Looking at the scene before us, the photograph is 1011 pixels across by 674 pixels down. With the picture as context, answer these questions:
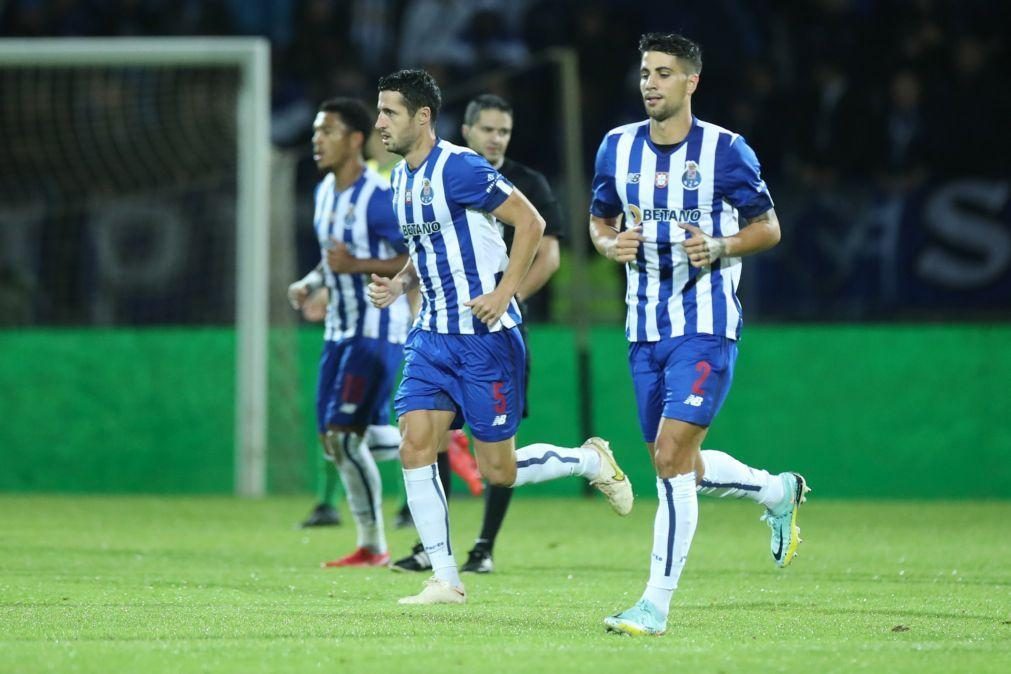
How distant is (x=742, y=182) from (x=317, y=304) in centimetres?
410

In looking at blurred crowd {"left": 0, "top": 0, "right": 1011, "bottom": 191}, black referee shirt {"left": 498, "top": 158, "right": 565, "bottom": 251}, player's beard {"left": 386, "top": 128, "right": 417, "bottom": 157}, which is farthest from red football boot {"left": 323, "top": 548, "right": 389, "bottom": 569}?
blurred crowd {"left": 0, "top": 0, "right": 1011, "bottom": 191}

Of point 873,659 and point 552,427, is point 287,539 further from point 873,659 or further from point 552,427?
point 873,659

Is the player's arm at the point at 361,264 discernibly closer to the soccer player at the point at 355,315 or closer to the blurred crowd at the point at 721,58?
the soccer player at the point at 355,315

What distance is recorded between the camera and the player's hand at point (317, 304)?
9.98m

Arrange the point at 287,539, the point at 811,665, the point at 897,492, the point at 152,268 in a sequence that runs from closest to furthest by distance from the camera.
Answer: the point at 811,665 < the point at 287,539 < the point at 897,492 < the point at 152,268

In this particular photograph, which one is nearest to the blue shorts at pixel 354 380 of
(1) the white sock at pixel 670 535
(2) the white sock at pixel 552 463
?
(2) the white sock at pixel 552 463

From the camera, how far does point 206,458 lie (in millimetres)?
14898

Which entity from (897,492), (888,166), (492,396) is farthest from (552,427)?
(492,396)

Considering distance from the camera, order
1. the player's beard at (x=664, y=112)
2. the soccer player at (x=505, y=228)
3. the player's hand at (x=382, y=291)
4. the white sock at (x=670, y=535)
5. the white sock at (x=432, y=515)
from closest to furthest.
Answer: the white sock at (x=670, y=535) → the player's beard at (x=664, y=112) → the white sock at (x=432, y=515) → the player's hand at (x=382, y=291) → the soccer player at (x=505, y=228)

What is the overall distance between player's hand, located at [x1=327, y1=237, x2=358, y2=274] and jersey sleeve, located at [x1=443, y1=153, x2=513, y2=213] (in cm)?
197

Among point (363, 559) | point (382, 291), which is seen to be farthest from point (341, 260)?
point (382, 291)

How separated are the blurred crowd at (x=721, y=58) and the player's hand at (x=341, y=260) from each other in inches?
263

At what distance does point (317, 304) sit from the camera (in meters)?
10.1

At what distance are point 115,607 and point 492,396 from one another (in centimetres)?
173
